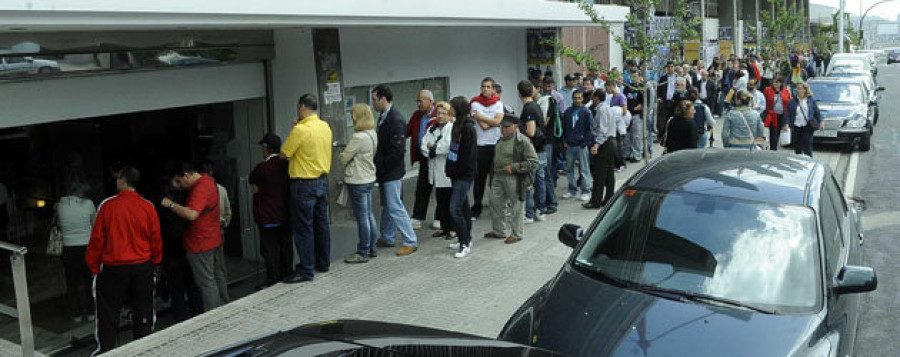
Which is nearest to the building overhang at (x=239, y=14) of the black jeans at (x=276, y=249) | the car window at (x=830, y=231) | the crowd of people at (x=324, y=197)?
the crowd of people at (x=324, y=197)

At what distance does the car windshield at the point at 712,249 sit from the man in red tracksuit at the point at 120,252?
Answer: 3703mm

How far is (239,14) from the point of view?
7387 millimetres

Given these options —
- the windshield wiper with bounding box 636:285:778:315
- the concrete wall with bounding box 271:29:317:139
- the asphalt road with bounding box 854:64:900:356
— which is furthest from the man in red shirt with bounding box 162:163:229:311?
the asphalt road with bounding box 854:64:900:356

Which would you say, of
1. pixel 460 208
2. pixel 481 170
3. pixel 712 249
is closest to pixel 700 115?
pixel 481 170

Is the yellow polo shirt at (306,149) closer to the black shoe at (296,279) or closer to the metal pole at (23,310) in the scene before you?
the black shoe at (296,279)

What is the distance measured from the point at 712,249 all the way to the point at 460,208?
13.5 ft

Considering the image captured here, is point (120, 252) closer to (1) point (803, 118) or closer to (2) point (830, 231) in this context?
(2) point (830, 231)

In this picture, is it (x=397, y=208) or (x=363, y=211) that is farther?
(x=397, y=208)

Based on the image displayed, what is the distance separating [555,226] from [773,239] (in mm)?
5428

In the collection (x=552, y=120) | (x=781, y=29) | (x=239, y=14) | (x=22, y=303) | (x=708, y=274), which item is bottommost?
(x=22, y=303)

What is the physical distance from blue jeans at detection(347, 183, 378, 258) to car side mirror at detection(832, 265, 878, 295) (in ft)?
16.3

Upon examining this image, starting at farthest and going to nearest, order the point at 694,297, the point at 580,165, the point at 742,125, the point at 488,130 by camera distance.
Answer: the point at 580,165, the point at 742,125, the point at 488,130, the point at 694,297

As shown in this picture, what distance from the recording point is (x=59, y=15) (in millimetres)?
5902

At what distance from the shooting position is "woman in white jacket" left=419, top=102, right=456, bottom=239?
9553 mm
